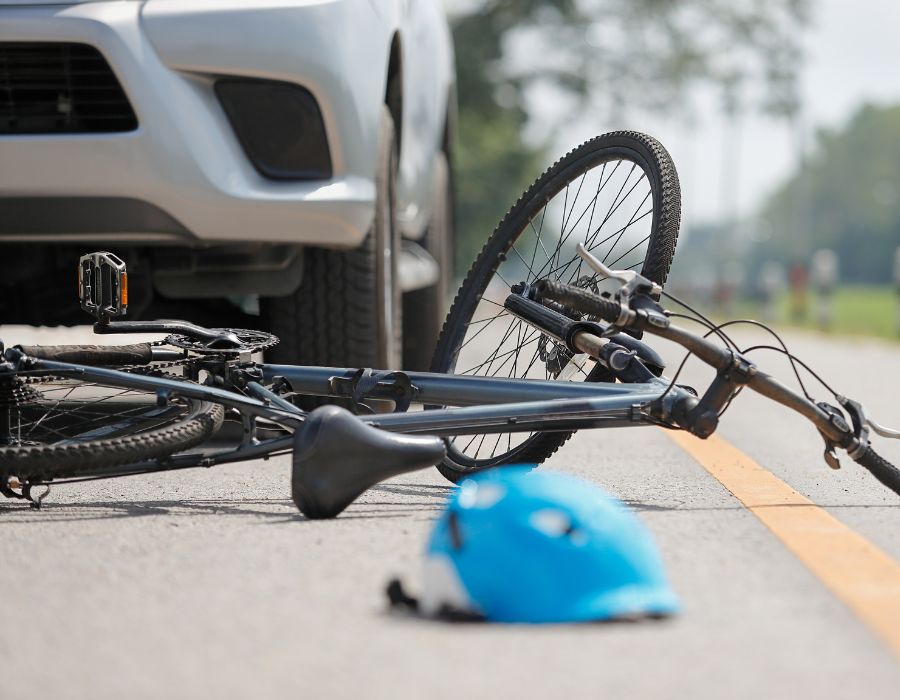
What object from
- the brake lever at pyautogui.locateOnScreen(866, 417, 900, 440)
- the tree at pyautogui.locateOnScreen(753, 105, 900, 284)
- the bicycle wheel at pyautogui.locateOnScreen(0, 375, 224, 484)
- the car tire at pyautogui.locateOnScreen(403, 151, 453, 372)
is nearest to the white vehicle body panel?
the bicycle wheel at pyautogui.locateOnScreen(0, 375, 224, 484)

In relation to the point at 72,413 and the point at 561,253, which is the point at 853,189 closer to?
the point at 561,253

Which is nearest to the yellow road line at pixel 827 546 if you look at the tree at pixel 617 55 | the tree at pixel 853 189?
the tree at pixel 617 55

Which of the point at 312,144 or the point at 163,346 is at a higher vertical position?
the point at 312,144

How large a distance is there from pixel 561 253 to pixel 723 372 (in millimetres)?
1153

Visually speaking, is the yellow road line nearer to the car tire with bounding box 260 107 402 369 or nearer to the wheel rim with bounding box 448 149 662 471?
the wheel rim with bounding box 448 149 662 471

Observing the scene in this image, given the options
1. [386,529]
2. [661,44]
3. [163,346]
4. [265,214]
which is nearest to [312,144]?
[265,214]

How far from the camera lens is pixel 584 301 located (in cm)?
338

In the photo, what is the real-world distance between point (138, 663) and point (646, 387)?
5.55 feet

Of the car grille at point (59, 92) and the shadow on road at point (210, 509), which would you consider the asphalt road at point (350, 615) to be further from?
the car grille at point (59, 92)

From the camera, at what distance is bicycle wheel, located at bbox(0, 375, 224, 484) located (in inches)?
133

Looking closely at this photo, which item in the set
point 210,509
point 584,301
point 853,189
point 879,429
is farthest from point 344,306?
point 853,189

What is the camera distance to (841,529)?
130 inches

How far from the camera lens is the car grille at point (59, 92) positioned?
4320 millimetres

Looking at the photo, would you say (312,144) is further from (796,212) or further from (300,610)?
(796,212)
